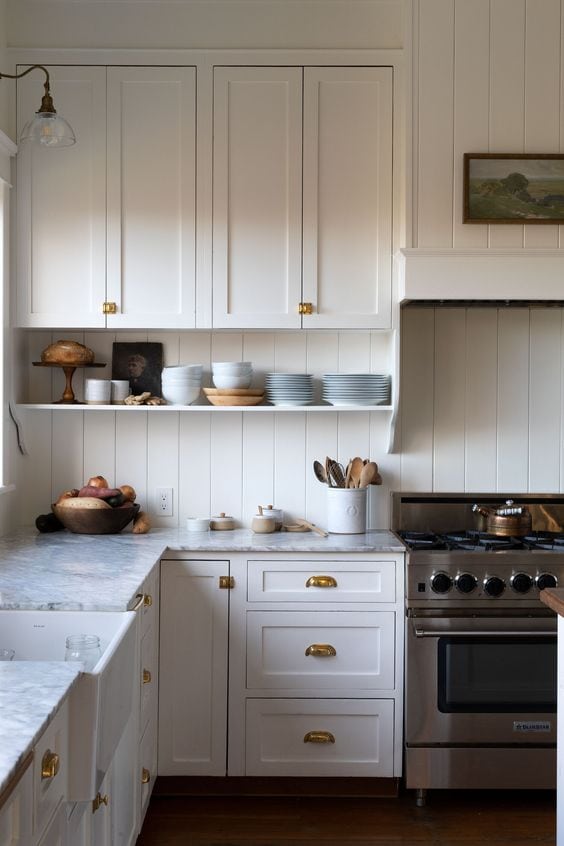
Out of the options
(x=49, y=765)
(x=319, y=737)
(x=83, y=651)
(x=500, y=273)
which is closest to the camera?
(x=49, y=765)

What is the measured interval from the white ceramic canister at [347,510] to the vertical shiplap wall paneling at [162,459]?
0.67 meters

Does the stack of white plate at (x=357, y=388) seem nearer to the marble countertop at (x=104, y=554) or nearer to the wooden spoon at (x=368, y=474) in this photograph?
the wooden spoon at (x=368, y=474)

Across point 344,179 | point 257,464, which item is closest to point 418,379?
point 257,464

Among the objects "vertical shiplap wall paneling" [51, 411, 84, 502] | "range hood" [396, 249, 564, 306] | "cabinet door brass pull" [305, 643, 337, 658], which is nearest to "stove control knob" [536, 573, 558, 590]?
"cabinet door brass pull" [305, 643, 337, 658]

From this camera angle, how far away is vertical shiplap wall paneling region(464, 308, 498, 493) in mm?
3588

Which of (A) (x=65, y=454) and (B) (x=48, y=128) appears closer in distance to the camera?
(B) (x=48, y=128)

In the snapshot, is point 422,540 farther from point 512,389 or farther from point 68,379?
point 68,379

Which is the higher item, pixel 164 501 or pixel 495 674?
pixel 164 501

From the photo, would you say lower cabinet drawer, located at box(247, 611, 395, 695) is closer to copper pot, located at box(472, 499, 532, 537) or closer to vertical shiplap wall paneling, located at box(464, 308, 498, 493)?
copper pot, located at box(472, 499, 532, 537)

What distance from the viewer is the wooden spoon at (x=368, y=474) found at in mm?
3393

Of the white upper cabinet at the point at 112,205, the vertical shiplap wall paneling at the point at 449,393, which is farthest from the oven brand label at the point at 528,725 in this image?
the white upper cabinet at the point at 112,205

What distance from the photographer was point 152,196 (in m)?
3.32

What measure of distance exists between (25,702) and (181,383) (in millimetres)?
2054

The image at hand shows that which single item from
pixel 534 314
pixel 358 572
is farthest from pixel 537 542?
pixel 534 314
